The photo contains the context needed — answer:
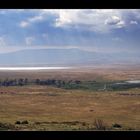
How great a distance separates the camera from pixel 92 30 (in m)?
2.04

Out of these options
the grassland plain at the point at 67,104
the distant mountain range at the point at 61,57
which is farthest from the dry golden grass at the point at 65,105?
the distant mountain range at the point at 61,57

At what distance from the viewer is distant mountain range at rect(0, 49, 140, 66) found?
197cm

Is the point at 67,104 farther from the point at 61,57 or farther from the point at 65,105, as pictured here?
the point at 61,57

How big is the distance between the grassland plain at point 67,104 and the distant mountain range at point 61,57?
75 millimetres

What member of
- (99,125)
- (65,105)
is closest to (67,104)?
(65,105)

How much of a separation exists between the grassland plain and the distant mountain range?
75mm

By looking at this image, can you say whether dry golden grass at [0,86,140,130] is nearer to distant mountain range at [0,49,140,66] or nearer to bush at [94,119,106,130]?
bush at [94,119,106,130]

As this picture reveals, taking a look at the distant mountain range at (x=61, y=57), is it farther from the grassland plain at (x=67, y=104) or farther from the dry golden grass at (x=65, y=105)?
the dry golden grass at (x=65, y=105)

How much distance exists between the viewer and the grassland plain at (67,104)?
1962mm

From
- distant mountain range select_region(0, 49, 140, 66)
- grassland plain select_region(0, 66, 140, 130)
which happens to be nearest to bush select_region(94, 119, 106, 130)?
grassland plain select_region(0, 66, 140, 130)

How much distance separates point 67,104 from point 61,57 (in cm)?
35

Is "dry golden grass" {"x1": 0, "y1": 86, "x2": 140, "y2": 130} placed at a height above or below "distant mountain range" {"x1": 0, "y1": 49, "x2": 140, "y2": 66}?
below
